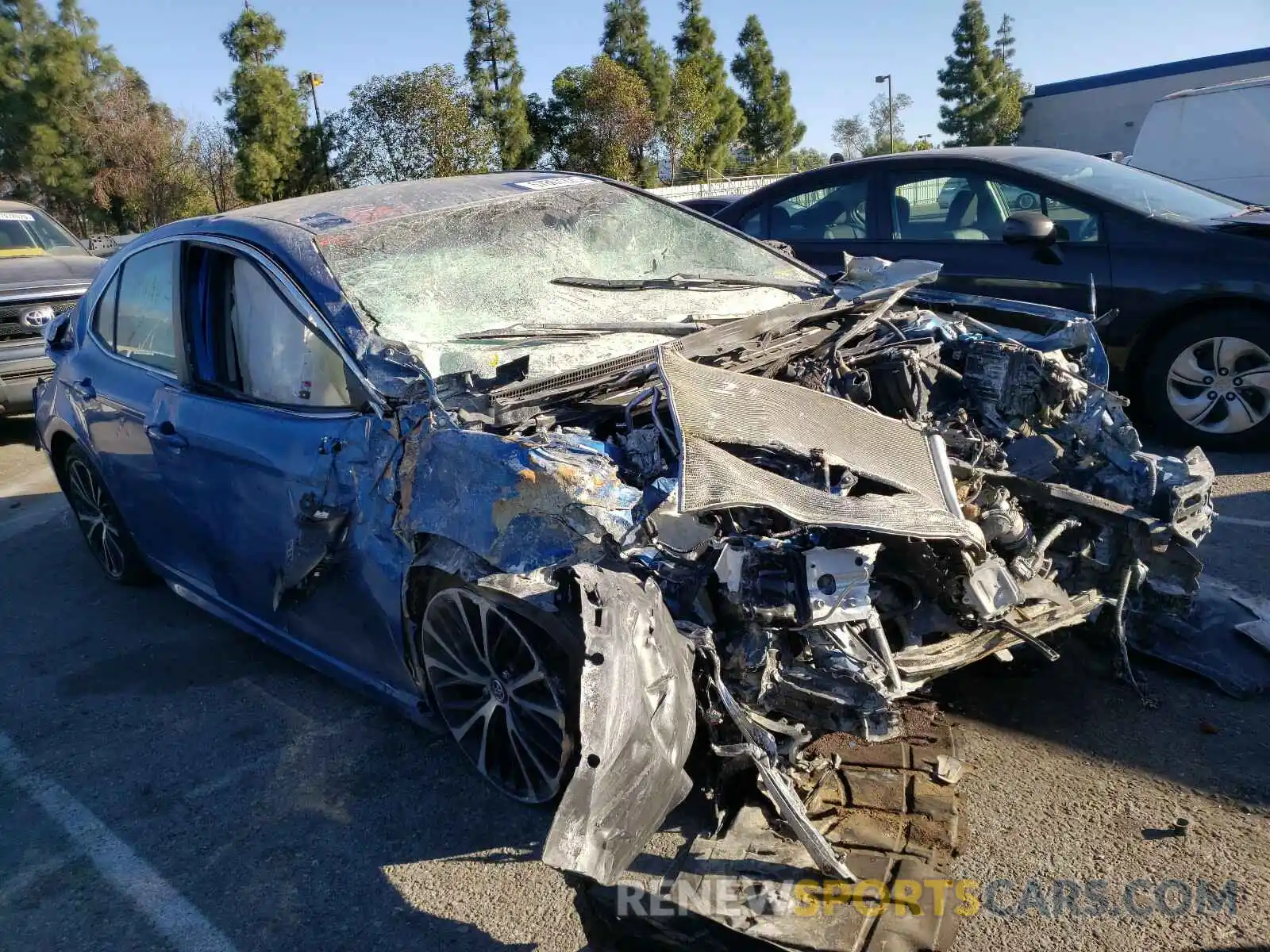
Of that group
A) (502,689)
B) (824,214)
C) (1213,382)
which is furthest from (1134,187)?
(502,689)

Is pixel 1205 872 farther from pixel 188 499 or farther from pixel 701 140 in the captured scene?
pixel 701 140

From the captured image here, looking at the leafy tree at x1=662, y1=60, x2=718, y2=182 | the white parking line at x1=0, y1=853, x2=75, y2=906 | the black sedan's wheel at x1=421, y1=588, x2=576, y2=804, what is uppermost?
the leafy tree at x1=662, y1=60, x2=718, y2=182

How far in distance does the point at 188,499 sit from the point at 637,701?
246 centimetres

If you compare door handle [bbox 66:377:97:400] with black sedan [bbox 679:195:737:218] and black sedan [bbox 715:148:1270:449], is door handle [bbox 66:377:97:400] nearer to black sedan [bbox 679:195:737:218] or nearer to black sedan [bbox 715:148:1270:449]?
black sedan [bbox 715:148:1270:449]

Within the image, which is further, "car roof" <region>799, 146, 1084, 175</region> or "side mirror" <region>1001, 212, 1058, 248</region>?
"car roof" <region>799, 146, 1084, 175</region>

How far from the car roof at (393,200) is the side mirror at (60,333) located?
4.74ft

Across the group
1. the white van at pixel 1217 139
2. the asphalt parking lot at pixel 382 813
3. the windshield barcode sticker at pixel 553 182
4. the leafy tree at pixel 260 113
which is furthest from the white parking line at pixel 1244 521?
the leafy tree at pixel 260 113

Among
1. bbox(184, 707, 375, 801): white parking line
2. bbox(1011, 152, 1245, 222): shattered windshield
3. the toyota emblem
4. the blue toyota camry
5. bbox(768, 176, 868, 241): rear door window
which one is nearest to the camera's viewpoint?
the blue toyota camry

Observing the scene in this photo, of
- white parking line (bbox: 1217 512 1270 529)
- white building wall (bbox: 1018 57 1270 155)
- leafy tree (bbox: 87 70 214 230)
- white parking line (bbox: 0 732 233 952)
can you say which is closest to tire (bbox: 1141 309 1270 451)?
white parking line (bbox: 1217 512 1270 529)

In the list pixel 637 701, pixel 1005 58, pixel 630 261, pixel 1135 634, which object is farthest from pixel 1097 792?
pixel 1005 58

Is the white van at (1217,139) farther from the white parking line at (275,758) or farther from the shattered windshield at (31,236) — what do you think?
the shattered windshield at (31,236)

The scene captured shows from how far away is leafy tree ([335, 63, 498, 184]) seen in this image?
29266 millimetres

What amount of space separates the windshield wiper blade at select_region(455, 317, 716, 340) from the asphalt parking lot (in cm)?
145

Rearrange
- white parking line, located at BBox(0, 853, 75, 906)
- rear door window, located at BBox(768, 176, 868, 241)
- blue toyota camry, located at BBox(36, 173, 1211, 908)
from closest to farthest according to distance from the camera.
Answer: blue toyota camry, located at BBox(36, 173, 1211, 908), white parking line, located at BBox(0, 853, 75, 906), rear door window, located at BBox(768, 176, 868, 241)
